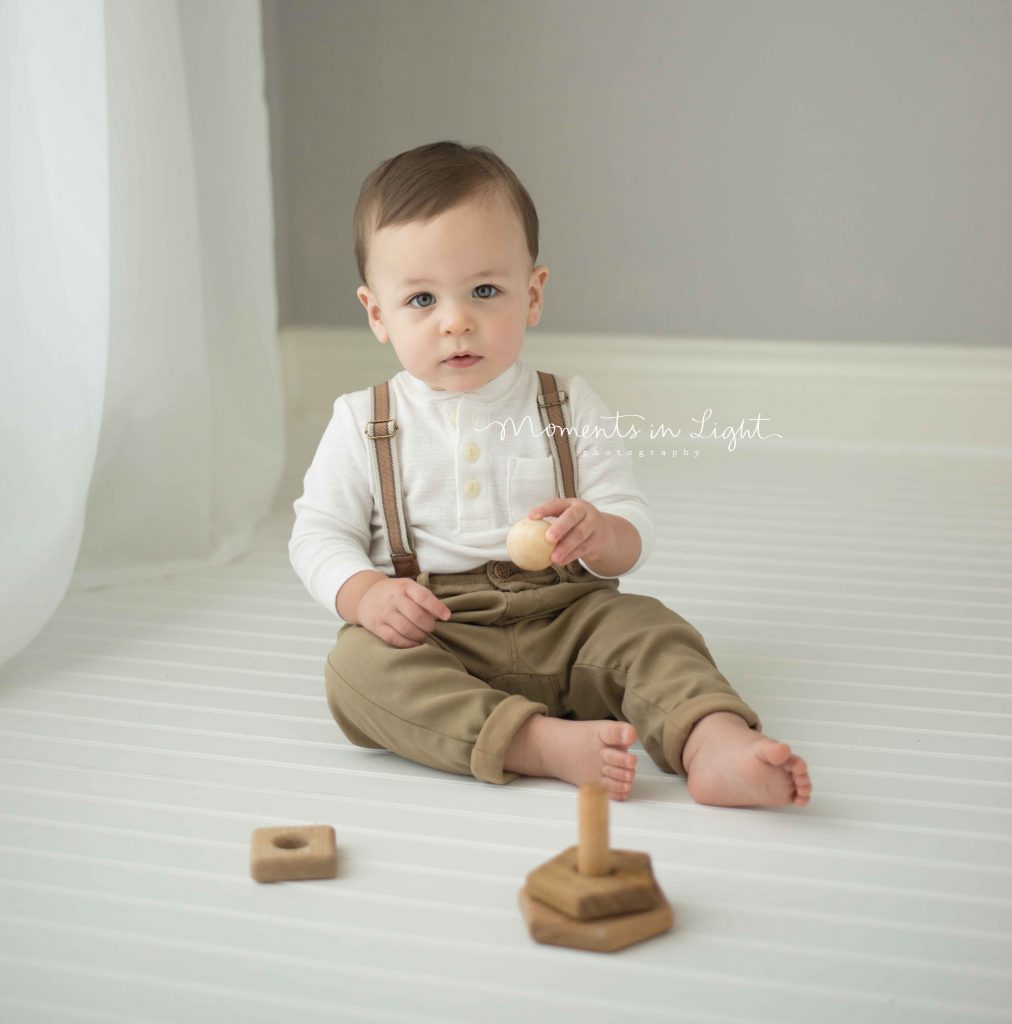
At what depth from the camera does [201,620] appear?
151cm

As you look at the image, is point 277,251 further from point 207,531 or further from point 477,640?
point 477,640

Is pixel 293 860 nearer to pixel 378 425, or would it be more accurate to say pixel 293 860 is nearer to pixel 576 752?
pixel 576 752

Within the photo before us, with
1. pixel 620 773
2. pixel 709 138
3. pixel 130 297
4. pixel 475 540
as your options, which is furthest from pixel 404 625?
pixel 709 138

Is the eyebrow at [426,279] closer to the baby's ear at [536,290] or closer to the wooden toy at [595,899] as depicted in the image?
the baby's ear at [536,290]

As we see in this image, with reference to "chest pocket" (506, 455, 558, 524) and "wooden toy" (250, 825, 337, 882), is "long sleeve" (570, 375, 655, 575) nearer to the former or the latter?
"chest pocket" (506, 455, 558, 524)

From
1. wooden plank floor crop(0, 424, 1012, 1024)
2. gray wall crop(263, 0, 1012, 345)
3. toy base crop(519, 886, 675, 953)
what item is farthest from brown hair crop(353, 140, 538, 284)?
gray wall crop(263, 0, 1012, 345)

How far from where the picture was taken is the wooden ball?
1123mm

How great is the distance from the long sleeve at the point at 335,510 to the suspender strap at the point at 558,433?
0.55 feet

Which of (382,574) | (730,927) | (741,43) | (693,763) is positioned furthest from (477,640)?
(741,43)

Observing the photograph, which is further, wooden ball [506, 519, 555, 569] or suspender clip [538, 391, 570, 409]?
suspender clip [538, 391, 570, 409]

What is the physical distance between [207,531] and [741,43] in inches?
46.4

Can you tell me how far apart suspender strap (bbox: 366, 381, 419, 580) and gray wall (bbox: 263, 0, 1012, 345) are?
117 centimetres

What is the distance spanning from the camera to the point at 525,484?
1.23 meters

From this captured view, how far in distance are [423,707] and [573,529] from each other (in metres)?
0.19
